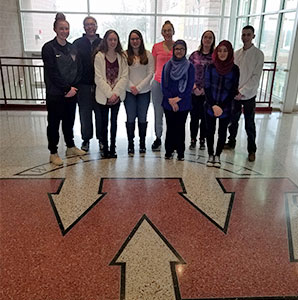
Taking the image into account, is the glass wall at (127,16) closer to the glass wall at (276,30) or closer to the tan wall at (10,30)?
the tan wall at (10,30)

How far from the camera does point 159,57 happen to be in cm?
354

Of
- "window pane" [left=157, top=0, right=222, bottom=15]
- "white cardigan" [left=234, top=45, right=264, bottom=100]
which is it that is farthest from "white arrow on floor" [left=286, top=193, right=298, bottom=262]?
"window pane" [left=157, top=0, right=222, bottom=15]

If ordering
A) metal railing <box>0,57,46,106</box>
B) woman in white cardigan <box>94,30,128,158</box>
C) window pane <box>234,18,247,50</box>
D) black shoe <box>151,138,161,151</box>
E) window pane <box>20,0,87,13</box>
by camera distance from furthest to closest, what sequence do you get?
window pane <box>234,18,247,50</box> < window pane <box>20,0,87,13</box> < metal railing <box>0,57,46,106</box> < black shoe <box>151,138,161,151</box> < woman in white cardigan <box>94,30,128,158</box>

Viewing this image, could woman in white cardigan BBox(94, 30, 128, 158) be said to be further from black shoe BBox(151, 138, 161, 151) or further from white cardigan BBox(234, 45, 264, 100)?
white cardigan BBox(234, 45, 264, 100)

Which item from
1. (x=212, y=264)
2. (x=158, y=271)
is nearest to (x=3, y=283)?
(x=158, y=271)

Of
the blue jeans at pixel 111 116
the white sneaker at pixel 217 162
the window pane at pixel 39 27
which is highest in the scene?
the window pane at pixel 39 27

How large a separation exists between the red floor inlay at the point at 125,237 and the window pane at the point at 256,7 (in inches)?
243

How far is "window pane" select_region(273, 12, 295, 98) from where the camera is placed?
235 inches

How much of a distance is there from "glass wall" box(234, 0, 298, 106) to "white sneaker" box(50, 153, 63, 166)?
4.74m

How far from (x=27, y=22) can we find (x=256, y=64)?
7.74 m

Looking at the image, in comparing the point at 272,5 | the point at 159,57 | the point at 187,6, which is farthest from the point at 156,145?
the point at 187,6

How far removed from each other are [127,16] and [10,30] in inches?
129

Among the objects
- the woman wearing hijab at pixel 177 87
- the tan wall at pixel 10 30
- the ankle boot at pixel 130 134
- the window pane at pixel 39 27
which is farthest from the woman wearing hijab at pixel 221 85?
the window pane at pixel 39 27

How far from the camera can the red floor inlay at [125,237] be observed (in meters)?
1.85
